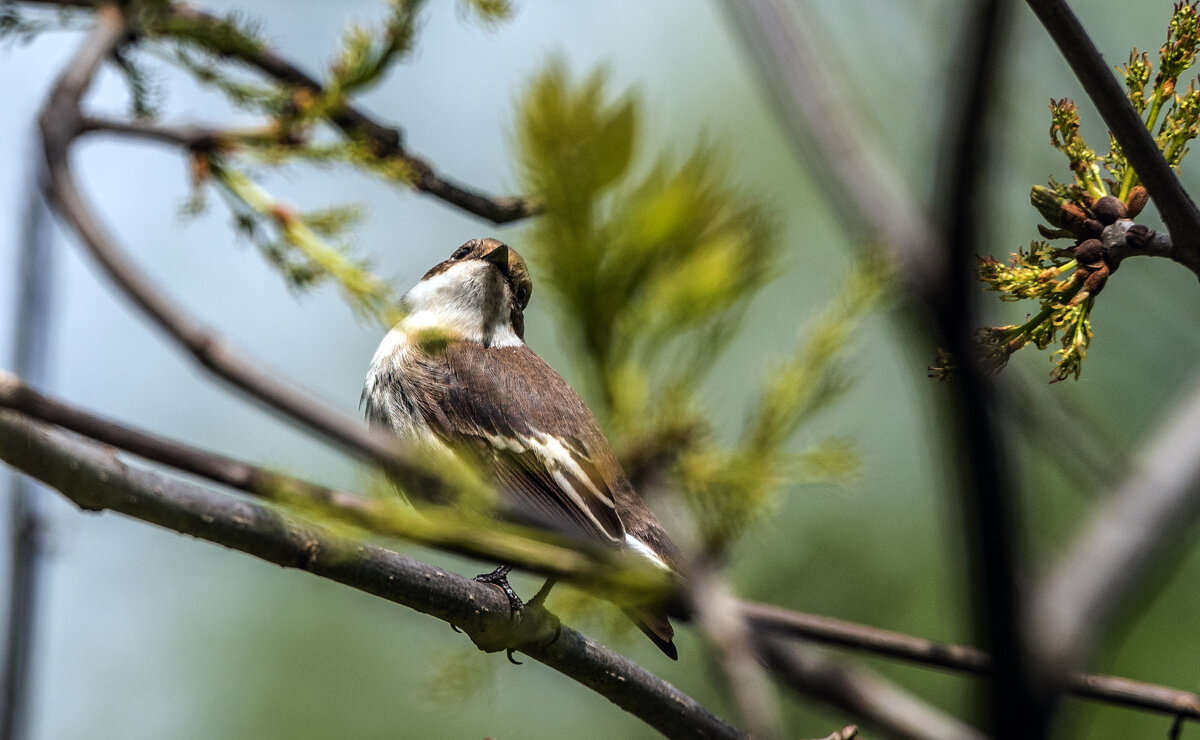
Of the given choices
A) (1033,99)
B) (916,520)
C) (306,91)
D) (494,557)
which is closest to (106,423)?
(494,557)

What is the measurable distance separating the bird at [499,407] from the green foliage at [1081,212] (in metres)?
2.14

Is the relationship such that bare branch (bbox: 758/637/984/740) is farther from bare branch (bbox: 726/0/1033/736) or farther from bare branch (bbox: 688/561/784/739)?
bare branch (bbox: 726/0/1033/736)

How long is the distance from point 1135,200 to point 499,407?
2650 mm

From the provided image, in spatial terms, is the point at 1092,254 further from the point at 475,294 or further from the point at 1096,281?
the point at 475,294

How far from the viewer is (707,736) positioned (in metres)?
2.37

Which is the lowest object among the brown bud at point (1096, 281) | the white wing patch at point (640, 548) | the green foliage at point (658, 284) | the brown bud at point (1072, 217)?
the white wing patch at point (640, 548)

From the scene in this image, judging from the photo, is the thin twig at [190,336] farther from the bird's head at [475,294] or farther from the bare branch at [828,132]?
the bird's head at [475,294]

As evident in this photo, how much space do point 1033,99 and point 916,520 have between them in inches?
212

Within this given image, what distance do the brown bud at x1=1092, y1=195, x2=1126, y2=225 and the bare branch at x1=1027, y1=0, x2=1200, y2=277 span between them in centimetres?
11

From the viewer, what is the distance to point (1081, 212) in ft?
4.09

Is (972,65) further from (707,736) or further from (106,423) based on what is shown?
(707,736)

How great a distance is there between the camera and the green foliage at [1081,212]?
3.89 ft

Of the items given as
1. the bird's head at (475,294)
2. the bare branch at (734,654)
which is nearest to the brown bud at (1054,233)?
the bare branch at (734,654)

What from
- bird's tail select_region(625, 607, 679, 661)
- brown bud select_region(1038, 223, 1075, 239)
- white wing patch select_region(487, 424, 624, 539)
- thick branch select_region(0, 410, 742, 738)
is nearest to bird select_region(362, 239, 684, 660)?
white wing patch select_region(487, 424, 624, 539)
